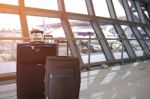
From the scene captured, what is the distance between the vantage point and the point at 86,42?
604 centimetres

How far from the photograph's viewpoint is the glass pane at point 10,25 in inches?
196

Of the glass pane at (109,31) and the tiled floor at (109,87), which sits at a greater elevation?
the glass pane at (109,31)

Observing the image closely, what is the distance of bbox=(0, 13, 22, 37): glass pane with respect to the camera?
4969 mm

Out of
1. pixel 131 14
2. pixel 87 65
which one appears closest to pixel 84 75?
pixel 87 65

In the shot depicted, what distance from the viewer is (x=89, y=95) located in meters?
3.45

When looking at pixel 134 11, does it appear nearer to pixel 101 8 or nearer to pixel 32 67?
pixel 101 8

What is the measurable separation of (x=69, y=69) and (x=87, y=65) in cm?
332

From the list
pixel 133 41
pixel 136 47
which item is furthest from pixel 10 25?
pixel 136 47

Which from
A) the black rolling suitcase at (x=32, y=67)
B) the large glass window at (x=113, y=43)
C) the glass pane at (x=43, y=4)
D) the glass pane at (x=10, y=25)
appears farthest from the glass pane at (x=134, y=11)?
the black rolling suitcase at (x=32, y=67)

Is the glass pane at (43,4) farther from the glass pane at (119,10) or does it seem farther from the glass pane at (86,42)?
the glass pane at (119,10)

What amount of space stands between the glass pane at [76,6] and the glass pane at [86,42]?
0.30 meters

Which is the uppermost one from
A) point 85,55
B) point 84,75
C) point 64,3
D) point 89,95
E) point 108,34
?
point 64,3

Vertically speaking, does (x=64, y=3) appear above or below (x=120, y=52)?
above

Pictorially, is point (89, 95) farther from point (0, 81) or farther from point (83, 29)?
point (83, 29)
